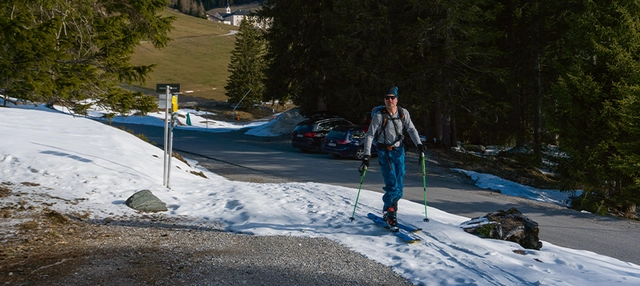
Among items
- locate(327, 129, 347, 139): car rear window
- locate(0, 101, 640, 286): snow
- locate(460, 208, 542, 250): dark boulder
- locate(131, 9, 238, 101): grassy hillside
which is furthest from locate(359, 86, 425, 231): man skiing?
locate(131, 9, 238, 101): grassy hillside

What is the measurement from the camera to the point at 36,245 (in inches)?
293

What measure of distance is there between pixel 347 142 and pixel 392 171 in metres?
14.5

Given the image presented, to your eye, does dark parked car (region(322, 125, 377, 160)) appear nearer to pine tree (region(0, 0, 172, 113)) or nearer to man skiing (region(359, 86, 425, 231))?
pine tree (region(0, 0, 172, 113))

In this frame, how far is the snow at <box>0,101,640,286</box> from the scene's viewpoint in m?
7.02

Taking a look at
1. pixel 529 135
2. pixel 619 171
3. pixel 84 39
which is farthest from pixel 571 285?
pixel 529 135

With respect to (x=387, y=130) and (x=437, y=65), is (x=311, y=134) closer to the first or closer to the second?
(x=437, y=65)

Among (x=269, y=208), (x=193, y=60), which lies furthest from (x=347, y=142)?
(x=193, y=60)

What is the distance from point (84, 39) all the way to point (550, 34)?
2299cm

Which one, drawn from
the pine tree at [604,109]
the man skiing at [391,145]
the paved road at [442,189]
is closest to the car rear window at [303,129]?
the paved road at [442,189]

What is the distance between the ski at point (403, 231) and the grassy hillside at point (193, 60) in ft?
280

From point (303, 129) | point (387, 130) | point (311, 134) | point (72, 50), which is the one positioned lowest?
point (311, 134)

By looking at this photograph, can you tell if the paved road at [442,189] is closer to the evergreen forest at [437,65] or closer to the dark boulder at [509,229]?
the dark boulder at [509,229]

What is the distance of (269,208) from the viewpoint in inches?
416

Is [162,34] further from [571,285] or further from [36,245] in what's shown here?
[571,285]
